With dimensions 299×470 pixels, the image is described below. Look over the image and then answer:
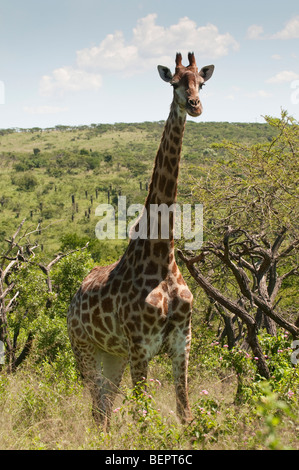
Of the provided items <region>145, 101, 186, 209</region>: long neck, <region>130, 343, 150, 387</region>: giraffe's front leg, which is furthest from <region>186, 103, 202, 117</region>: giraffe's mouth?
<region>130, 343, 150, 387</region>: giraffe's front leg

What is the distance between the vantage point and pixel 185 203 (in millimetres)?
11508

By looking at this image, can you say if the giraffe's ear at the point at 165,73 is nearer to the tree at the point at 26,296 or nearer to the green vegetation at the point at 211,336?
the green vegetation at the point at 211,336

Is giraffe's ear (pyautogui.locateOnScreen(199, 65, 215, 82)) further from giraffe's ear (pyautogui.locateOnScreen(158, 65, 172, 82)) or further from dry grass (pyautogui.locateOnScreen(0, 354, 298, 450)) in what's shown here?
dry grass (pyautogui.locateOnScreen(0, 354, 298, 450))

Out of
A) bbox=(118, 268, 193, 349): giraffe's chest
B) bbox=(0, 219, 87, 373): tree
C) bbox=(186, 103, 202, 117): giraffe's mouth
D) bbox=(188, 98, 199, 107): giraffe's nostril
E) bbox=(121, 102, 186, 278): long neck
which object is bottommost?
bbox=(0, 219, 87, 373): tree

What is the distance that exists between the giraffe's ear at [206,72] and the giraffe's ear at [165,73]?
15.4 inches

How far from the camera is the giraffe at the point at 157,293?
17.0 feet

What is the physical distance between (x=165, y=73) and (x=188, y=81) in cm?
51

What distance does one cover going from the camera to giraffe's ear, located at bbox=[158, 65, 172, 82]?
5.57 meters

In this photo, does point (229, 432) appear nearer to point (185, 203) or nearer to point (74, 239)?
point (185, 203)

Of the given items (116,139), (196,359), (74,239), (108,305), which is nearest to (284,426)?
(108,305)

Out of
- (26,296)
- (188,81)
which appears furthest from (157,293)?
(26,296)

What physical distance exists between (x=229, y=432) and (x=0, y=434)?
2.49 m

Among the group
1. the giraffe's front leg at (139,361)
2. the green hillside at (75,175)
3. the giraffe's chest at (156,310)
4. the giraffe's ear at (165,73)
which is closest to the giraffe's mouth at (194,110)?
the giraffe's ear at (165,73)

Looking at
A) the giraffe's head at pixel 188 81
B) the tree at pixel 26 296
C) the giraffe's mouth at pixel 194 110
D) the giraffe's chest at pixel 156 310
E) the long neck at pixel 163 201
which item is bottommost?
the tree at pixel 26 296
